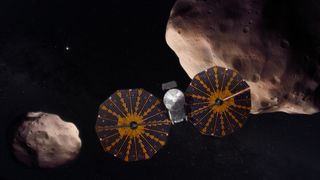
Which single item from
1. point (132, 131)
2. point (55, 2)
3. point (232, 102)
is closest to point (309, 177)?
point (232, 102)

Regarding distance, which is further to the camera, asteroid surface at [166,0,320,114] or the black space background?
the black space background

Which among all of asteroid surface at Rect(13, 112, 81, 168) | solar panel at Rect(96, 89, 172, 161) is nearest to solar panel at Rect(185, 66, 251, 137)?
solar panel at Rect(96, 89, 172, 161)

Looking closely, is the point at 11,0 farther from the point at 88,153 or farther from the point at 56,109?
the point at 88,153

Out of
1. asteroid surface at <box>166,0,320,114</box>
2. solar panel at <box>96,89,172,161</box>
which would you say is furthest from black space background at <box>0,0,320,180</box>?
solar panel at <box>96,89,172,161</box>

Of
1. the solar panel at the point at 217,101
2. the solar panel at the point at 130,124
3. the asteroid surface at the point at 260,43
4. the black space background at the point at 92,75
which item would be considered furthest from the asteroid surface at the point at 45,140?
the asteroid surface at the point at 260,43

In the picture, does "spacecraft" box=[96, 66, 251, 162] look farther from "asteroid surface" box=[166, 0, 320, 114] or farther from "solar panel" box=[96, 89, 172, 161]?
"asteroid surface" box=[166, 0, 320, 114]

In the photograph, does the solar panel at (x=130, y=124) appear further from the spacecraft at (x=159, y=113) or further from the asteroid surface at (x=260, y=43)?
the asteroid surface at (x=260, y=43)

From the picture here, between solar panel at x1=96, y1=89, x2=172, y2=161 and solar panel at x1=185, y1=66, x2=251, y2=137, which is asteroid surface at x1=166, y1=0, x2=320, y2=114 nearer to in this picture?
solar panel at x1=185, y1=66, x2=251, y2=137
